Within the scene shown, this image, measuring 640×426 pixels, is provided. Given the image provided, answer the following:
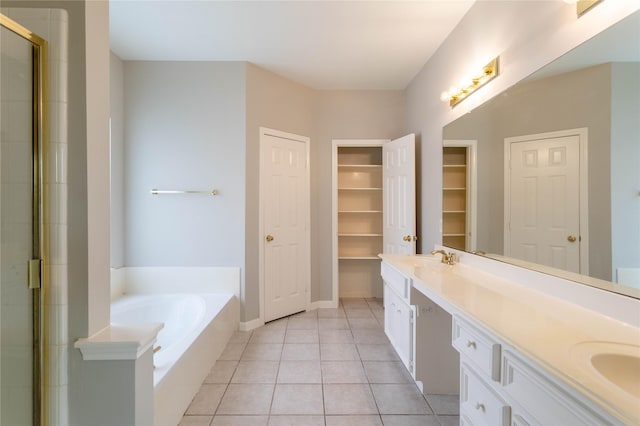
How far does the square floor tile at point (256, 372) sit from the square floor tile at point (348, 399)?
43 centimetres

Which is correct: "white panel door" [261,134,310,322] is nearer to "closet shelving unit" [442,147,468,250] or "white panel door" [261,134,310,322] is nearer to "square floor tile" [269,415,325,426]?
"square floor tile" [269,415,325,426]

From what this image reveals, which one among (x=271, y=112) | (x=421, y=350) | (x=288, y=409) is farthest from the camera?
(x=271, y=112)

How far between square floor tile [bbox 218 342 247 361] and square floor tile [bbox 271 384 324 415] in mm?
587

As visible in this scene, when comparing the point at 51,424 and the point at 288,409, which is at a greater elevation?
the point at 51,424

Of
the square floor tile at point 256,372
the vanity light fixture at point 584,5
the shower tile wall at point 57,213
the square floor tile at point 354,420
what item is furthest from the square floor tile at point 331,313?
the vanity light fixture at point 584,5

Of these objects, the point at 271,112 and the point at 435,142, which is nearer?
the point at 435,142

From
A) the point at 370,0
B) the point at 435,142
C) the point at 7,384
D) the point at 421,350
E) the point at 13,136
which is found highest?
the point at 370,0

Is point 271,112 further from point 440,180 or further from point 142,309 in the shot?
point 142,309

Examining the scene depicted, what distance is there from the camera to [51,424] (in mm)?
979

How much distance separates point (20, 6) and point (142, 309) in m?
2.40

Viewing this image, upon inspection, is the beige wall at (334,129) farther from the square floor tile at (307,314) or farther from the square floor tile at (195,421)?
the square floor tile at (195,421)

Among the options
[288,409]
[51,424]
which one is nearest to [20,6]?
[51,424]

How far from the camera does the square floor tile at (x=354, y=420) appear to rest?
5.37 feet

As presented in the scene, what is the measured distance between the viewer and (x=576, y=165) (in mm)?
1221
